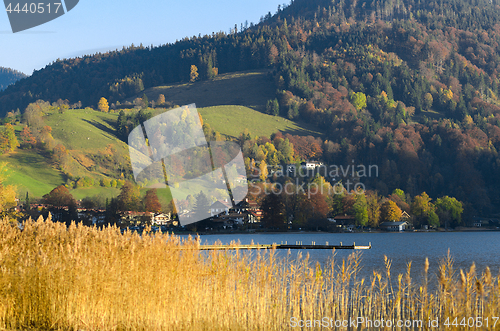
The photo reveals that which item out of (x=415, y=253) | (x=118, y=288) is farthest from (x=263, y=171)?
(x=118, y=288)

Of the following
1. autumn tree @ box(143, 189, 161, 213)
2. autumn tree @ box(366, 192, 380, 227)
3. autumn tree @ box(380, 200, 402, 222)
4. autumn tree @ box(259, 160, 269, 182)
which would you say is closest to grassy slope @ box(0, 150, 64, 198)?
autumn tree @ box(143, 189, 161, 213)

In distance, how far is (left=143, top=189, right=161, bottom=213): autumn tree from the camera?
10619cm

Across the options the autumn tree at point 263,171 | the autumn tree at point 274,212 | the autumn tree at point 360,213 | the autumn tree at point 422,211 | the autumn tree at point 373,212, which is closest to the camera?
the autumn tree at point 274,212

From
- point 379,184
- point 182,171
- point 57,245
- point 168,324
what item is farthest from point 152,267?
point 379,184

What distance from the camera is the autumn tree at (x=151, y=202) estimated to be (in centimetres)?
10619

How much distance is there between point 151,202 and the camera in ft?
350

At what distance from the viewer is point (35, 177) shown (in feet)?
419

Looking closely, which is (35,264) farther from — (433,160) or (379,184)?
(433,160)

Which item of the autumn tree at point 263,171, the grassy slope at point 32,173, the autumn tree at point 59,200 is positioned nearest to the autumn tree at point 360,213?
the autumn tree at point 263,171

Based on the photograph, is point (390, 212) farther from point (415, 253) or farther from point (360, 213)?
point (415, 253)

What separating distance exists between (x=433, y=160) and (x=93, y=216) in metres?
116

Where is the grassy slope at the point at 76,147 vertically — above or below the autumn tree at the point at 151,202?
above

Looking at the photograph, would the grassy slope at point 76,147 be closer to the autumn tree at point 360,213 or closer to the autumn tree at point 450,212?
the autumn tree at point 360,213

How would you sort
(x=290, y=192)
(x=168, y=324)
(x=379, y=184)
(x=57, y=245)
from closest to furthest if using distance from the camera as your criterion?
(x=168, y=324), (x=57, y=245), (x=290, y=192), (x=379, y=184)
